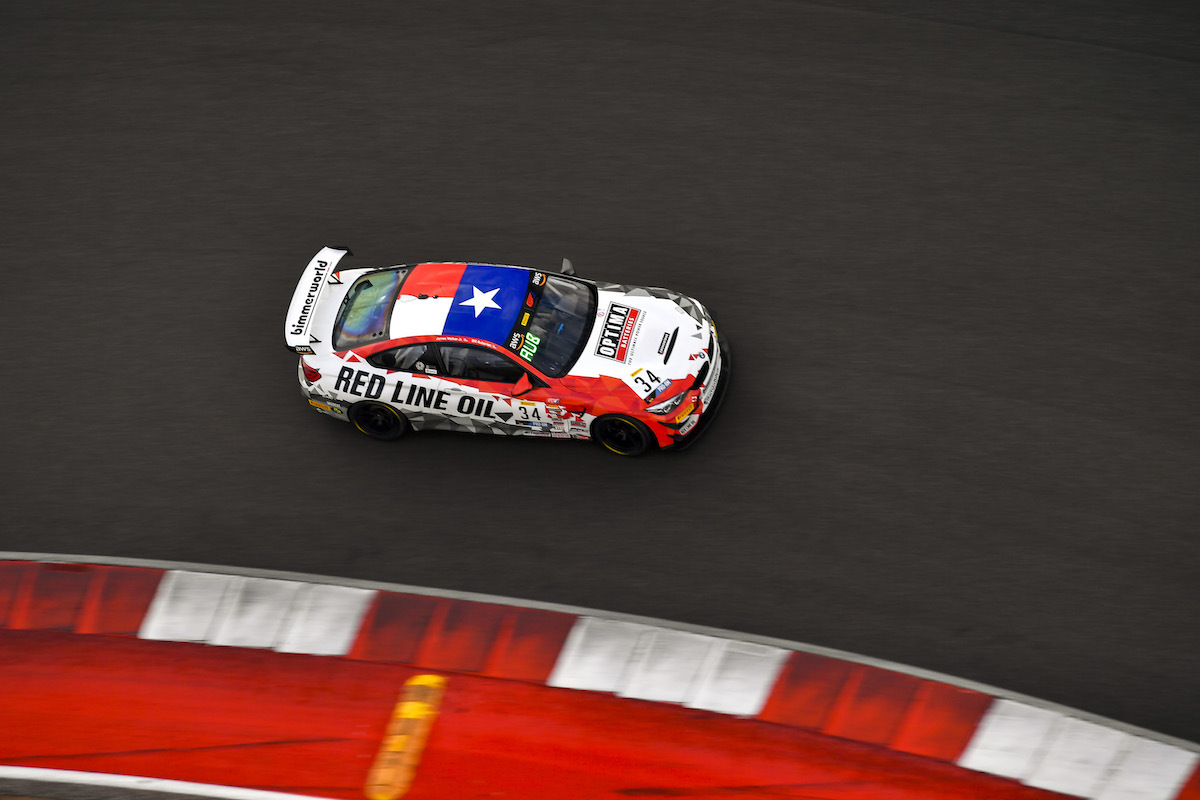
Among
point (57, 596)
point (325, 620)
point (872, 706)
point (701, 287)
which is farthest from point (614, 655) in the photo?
point (57, 596)

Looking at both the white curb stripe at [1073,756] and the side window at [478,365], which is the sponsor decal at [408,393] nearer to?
the side window at [478,365]

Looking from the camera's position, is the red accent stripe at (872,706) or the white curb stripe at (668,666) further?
the white curb stripe at (668,666)

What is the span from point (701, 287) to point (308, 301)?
3681mm

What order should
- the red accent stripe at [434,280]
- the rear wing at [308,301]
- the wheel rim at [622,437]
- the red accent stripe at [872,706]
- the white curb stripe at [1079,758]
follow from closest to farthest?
the white curb stripe at [1079,758] → the red accent stripe at [872,706] → the wheel rim at [622,437] → the red accent stripe at [434,280] → the rear wing at [308,301]

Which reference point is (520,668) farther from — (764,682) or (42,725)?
(42,725)

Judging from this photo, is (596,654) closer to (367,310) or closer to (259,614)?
(259,614)

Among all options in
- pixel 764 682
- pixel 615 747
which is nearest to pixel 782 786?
pixel 764 682

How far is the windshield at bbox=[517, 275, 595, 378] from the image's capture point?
7.82 metres

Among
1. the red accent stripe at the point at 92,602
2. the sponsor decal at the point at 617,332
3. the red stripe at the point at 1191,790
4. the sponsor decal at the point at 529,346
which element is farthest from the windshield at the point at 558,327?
the red stripe at the point at 1191,790

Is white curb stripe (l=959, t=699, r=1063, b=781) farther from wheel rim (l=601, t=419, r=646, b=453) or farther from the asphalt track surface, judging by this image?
wheel rim (l=601, t=419, r=646, b=453)

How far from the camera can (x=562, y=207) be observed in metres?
9.86

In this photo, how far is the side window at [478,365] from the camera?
25.7 ft

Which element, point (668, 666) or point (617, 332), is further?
point (617, 332)

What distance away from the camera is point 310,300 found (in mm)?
8383
